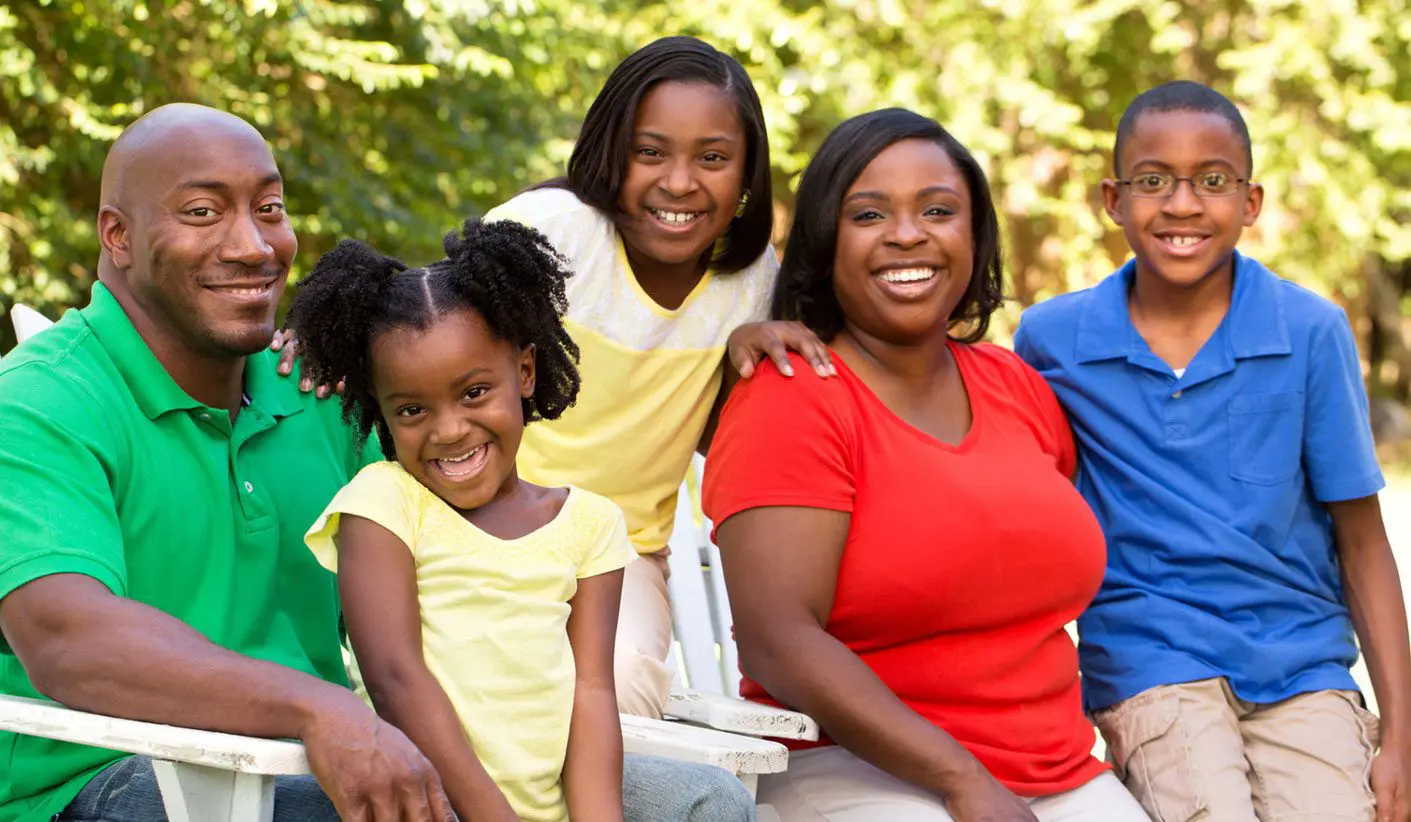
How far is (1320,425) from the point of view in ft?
10.7

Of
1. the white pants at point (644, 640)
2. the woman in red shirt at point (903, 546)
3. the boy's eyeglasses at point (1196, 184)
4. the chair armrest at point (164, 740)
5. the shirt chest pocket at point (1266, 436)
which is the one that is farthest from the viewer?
the boy's eyeglasses at point (1196, 184)

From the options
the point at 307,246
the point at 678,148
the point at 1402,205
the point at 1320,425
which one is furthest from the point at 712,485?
the point at 1402,205

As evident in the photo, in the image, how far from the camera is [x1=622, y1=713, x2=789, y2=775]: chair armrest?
8.66 ft

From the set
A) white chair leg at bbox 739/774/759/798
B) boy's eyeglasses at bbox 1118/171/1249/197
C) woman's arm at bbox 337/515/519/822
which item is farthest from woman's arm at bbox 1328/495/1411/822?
woman's arm at bbox 337/515/519/822

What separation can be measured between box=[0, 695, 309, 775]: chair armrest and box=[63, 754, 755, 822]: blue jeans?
0.27 meters

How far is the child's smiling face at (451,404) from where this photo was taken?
2535mm

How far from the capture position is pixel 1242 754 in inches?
123

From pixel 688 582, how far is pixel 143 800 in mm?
1639

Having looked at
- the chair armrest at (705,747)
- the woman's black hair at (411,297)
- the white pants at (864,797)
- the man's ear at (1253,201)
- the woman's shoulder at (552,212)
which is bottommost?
the white pants at (864,797)

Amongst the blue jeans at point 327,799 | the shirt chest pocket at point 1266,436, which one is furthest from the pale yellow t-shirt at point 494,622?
the shirt chest pocket at point 1266,436

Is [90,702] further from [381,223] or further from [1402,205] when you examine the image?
[1402,205]

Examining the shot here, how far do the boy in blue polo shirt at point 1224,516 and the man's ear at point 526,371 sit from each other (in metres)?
1.24

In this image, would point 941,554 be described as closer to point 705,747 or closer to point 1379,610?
point 705,747

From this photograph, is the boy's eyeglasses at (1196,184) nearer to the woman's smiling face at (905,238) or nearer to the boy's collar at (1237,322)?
the boy's collar at (1237,322)
